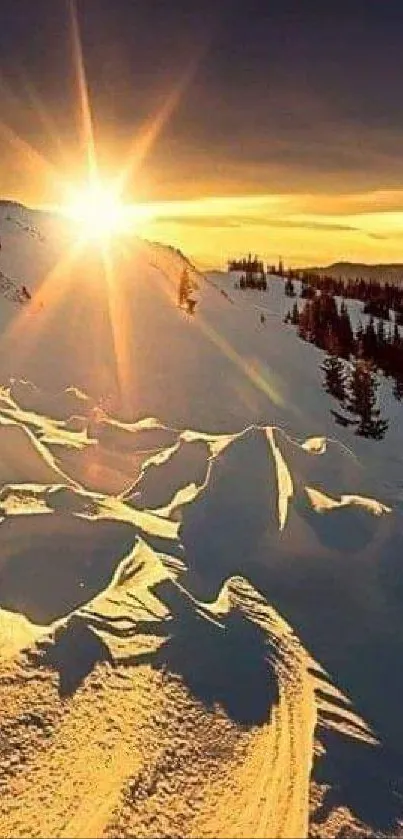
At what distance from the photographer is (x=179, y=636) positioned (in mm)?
11195

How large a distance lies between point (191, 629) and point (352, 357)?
132 feet

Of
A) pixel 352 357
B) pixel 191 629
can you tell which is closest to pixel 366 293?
pixel 352 357

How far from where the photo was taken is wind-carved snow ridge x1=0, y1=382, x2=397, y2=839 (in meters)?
7.93

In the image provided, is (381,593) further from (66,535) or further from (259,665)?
(66,535)

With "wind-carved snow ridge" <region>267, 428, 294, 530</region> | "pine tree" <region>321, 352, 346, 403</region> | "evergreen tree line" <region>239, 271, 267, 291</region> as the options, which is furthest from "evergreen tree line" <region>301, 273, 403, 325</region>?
"wind-carved snow ridge" <region>267, 428, 294, 530</region>

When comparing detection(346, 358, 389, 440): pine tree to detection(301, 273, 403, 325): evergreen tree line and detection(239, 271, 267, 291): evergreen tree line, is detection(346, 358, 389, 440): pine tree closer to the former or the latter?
detection(239, 271, 267, 291): evergreen tree line

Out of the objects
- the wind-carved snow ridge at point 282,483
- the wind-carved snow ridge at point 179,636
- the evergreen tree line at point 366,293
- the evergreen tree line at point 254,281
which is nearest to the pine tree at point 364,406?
the wind-carved snow ridge at point 179,636

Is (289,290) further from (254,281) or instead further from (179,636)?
(179,636)

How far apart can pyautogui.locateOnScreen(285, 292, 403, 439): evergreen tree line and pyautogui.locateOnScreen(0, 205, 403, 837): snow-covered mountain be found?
9833mm

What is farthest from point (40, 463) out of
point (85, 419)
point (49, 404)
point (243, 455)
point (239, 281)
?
point (239, 281)

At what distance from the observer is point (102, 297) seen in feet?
125

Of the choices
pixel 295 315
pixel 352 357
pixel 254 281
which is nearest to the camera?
pixel 352 357

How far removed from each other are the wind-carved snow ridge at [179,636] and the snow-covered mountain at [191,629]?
0.03 metres

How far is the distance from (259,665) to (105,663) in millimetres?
1860
